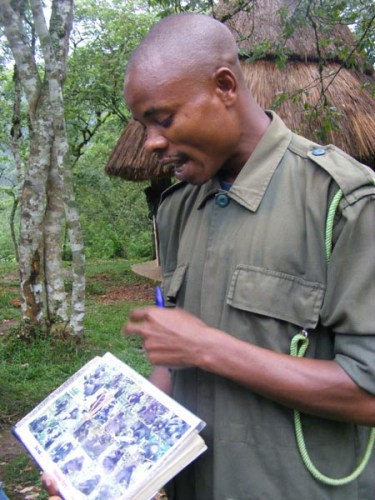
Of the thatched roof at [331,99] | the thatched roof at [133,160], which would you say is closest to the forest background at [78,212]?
the thatched roof at [331,99]

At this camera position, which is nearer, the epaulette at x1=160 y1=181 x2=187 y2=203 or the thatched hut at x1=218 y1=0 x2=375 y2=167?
the epaulette at x1=160 y1=181 x2=187 y2=203

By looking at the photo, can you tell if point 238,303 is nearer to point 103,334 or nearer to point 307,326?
point 307,326

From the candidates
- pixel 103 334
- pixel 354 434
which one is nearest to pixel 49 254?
pixel 103 334

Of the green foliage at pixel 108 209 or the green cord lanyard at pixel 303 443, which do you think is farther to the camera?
the green foliage at pixel 108 209

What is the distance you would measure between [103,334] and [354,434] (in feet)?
17.9

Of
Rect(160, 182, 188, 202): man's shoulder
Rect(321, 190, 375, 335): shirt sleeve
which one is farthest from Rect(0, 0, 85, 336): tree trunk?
Rect(321, 190, 375, 335): shirt sleeve

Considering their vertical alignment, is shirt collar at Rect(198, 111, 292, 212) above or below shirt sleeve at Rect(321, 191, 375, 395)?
above

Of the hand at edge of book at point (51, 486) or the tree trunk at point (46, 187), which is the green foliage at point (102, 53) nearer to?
the tree trunk at point (46, 187)

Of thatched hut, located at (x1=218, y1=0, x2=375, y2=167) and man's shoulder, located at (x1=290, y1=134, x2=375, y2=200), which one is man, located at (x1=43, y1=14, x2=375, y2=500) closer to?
man's shoulder, located at (x1=290, y1=134, x2=375, y2=200)

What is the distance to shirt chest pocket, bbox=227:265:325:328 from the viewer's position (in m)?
1.16

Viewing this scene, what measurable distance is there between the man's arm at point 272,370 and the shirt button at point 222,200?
283 millimetres

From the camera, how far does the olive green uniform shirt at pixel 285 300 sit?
110 cm

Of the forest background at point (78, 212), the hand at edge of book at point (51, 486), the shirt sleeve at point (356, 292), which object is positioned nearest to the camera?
the shirt sleeve at point (356, 292)

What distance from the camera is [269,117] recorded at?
4.49 feet
